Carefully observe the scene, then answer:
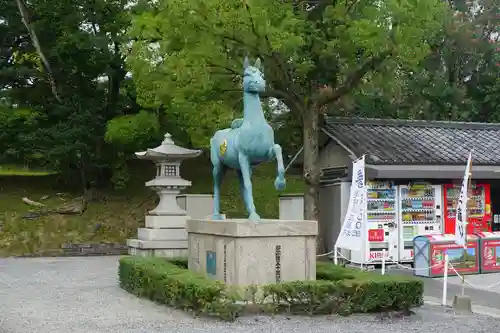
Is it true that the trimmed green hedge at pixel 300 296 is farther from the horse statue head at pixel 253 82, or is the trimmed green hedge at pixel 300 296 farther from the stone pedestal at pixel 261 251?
the horse statue head at pixel 253 82

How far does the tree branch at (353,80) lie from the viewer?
15434 mm

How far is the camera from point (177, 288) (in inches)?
375

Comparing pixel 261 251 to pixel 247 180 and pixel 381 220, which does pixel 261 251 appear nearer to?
pixel 247 180

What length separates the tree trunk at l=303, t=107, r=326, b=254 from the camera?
16891mm

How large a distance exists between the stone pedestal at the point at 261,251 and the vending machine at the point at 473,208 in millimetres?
7512

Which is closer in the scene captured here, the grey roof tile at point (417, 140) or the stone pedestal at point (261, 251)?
the stone pedestal at point (261, 251)

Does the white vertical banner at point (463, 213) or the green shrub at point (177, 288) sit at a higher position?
the white vertical banner at point (463, 213)

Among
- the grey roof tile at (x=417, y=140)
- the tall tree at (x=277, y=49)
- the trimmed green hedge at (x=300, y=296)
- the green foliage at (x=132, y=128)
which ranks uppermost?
the tall tree at (x=277, y=49)

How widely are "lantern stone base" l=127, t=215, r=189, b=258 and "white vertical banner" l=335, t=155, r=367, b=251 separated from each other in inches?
212


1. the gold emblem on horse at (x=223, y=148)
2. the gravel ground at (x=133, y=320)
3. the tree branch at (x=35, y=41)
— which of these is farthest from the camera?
the tree branch at (x=35, y=41)

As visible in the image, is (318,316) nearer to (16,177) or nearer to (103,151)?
(103,151)

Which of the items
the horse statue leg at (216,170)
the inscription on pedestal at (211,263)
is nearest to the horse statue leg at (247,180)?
the inscription on pedestal at (211,263)

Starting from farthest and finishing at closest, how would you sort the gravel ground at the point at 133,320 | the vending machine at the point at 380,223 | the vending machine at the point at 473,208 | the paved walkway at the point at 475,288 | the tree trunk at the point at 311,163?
the tree trunk at the point at 311,163, the vending machine at the point at 473,208, the vending machine at the point at 380,223, the paved walkway at the point at 475,288, the gravel ground at the point at 133,320

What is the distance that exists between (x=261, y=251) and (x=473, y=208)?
9.25 m
